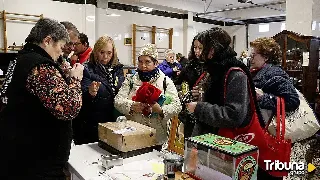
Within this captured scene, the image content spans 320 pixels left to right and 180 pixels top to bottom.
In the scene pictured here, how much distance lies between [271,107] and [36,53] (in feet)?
4.88

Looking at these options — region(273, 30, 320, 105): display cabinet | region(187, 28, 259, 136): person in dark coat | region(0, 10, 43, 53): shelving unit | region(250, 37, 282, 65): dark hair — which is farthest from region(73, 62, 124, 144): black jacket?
region(0, 10, 43, 53): shelving unit

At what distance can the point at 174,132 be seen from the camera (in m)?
1.70

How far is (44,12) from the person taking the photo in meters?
6.48

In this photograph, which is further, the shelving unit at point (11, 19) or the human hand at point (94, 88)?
the shelving unit at point (11, 19)

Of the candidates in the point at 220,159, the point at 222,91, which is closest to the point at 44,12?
the point at 222,91

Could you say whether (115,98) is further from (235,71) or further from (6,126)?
(235,71)

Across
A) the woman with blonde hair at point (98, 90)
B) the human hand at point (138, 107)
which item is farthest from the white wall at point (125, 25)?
the human hand at point (138, 107)

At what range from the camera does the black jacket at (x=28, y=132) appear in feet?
4.42

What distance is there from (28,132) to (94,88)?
0.77 m

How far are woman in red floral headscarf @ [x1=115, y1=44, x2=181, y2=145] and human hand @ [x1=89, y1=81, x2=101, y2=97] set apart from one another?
17cm

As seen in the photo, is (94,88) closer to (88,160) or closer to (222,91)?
(88,160)

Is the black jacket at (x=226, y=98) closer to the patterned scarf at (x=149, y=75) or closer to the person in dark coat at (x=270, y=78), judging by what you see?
the person in dark coat at (x=270, y=78)

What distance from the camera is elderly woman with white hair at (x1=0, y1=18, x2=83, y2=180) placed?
1.33 metres

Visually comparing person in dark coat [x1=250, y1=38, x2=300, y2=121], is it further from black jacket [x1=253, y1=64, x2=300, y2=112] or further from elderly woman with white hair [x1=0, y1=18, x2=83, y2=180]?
elderly woman with white hair [x1=0, y1=18, x2=83, y2=180]
